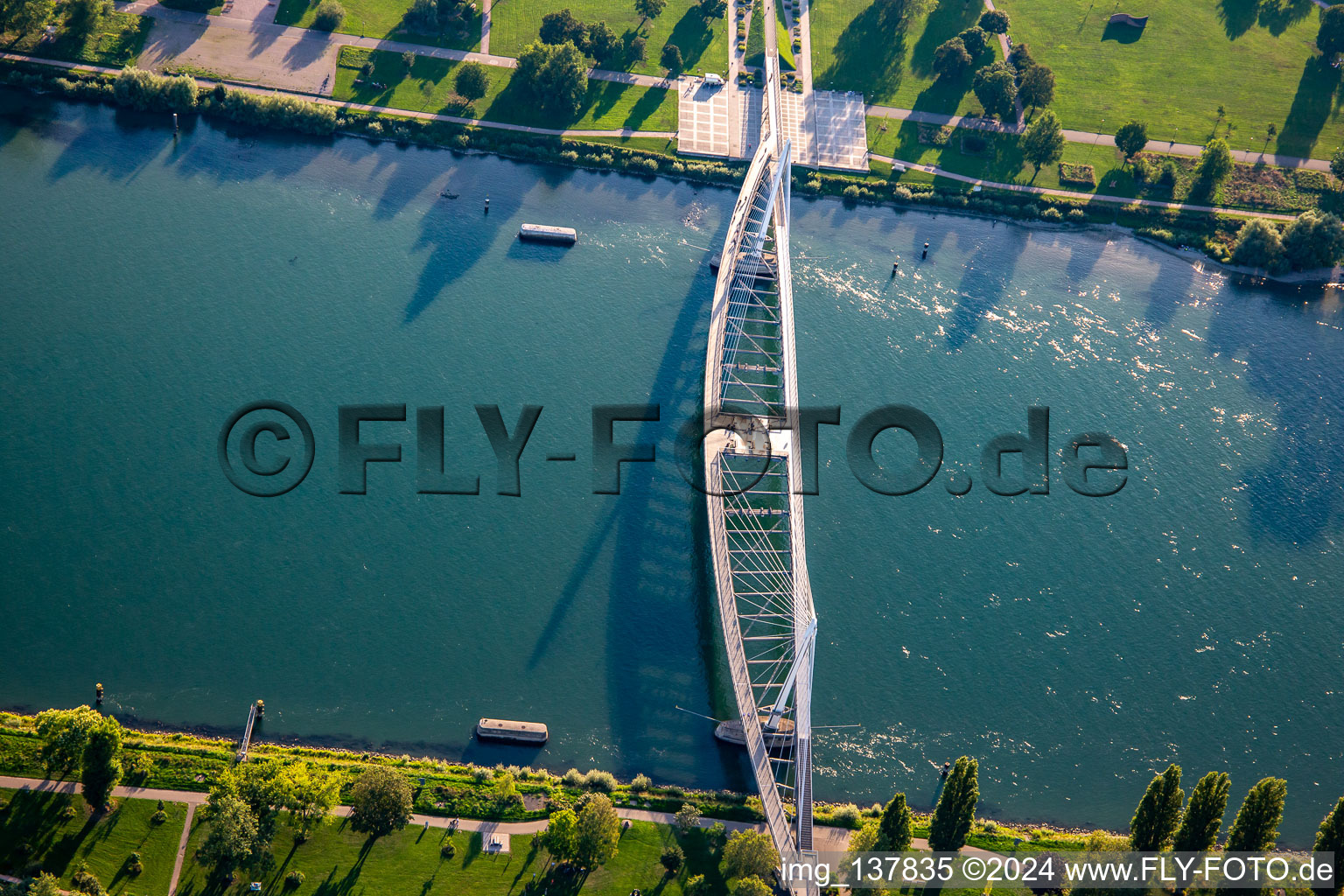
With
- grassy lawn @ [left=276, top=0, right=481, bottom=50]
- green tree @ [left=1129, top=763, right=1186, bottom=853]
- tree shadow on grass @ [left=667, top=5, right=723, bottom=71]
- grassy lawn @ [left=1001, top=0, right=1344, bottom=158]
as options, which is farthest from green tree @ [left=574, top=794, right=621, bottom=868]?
grassy lawn @ [left=1001, top=0, right=1344, bottom=158]

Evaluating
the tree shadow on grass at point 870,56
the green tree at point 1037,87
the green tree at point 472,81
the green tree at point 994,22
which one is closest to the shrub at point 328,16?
the green tree at point 472,81

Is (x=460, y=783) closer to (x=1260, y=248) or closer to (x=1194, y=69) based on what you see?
(x=1260, y=248)

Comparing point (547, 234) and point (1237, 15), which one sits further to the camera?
point (1237, 15)

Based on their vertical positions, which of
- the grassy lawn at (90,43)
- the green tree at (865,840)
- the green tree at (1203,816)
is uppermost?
the grassy lawn at (90,43)

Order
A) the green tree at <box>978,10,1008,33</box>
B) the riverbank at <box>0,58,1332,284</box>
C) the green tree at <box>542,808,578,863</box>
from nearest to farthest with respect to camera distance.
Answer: the green tree at <box>542,808,578,863</box> → the riverbank at <box>0,58,1332,284</box> → the green tree at <box>978,10,1008,33</box>

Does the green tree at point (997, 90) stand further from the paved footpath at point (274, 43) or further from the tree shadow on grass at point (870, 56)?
the paved footpath at point (274, 43)

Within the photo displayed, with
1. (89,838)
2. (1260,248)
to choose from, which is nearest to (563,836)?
(89,838)

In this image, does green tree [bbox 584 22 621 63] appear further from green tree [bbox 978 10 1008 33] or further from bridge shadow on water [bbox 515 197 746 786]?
bridge shadow on water [bbox 515 197 746 786]
